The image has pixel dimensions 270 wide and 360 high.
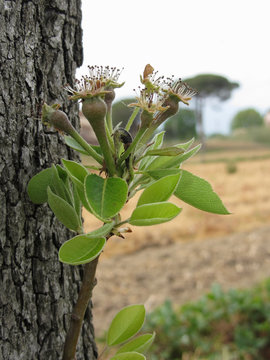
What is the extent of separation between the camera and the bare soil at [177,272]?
139 inches

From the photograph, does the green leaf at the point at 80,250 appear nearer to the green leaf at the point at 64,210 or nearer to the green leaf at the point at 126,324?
the green leaf at the point at 64,210

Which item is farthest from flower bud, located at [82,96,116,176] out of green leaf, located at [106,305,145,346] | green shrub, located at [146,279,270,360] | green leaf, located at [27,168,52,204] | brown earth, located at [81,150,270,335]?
brown earth, located at [81,150,270,335]

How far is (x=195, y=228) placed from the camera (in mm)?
6324

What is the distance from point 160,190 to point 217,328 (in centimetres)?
250

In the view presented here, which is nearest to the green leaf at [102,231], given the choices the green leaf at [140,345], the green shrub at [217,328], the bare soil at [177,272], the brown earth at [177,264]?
the green leaf at [140,345]

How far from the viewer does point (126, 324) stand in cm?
66

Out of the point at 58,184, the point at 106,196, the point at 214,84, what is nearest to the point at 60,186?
the point at 58,184

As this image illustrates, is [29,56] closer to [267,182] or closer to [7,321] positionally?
[7,321]

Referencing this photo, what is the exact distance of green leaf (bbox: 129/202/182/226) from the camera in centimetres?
48

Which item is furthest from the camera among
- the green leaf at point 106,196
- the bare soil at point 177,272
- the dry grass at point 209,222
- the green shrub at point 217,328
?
the dry grass at point 209,222

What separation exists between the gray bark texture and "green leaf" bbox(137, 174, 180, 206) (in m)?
0.22

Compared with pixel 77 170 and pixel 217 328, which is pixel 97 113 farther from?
pixel 217 328

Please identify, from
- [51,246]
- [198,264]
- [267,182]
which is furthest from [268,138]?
[51,246]

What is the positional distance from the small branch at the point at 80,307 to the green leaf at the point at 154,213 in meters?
0.09
